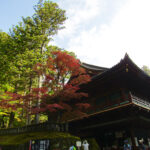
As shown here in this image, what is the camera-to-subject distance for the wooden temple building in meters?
10.8

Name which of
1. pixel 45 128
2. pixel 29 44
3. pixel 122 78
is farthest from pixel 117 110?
pixel 29 44

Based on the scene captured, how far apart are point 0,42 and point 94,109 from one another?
51.5 feet

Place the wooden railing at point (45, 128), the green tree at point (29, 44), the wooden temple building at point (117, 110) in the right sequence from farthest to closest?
the green tree at point (29, 44)
the wooden temple building at point (117, 110)
the wooden railing at point (45, 128)

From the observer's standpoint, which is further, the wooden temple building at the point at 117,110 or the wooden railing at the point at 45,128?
the wooden temple building at the point at 117,110

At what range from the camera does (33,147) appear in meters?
8.42

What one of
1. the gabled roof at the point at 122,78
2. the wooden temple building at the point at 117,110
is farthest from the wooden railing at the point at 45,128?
the gabled roof at the point at 122,78

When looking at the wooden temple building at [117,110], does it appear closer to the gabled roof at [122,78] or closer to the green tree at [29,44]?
the gabled roof at [122,78]

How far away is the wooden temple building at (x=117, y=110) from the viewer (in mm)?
10820

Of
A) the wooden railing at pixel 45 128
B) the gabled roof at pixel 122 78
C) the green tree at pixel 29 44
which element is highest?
the green tree at pixel 29 44

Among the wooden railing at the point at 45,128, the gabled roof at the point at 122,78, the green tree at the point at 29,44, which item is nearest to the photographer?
the wooden railing at the point at 45,128

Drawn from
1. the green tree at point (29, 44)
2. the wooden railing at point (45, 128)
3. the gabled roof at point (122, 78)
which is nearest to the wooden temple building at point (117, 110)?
the gabled roof at point (122, 78)

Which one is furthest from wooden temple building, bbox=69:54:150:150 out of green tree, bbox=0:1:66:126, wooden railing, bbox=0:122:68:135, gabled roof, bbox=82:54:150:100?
green tree, bbox=0:1:66:126

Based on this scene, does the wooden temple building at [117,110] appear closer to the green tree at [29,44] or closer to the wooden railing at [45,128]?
the wooden railing at [45,128]

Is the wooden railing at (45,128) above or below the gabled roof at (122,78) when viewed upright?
below
